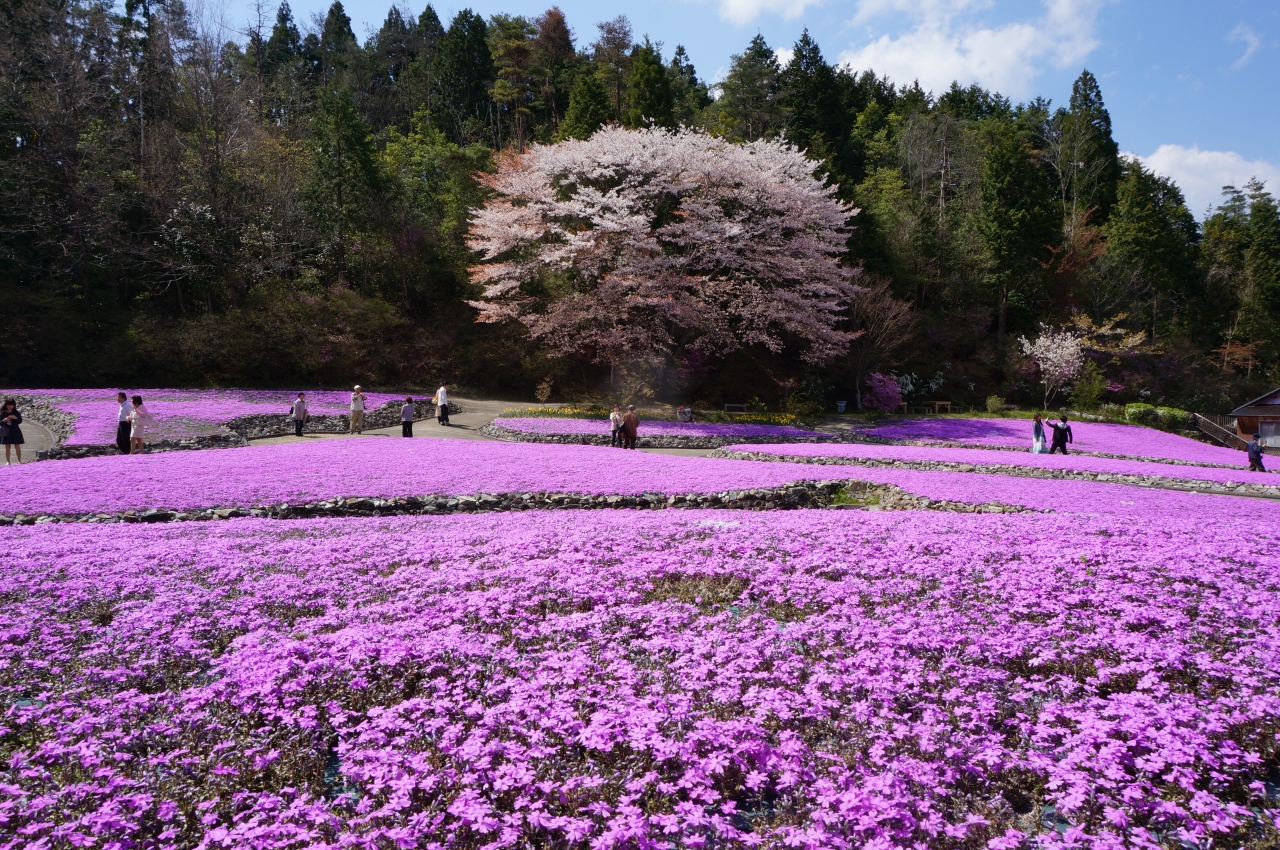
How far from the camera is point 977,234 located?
51.6 meters

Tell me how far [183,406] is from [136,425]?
31.5 ft

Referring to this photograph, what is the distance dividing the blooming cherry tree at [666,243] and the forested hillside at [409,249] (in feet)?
13.3

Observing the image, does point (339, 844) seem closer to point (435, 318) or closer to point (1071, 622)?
point (1071, 622)

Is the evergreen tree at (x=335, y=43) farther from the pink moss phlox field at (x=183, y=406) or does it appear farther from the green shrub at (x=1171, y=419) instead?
the green shrub at (x=1171, y=419)

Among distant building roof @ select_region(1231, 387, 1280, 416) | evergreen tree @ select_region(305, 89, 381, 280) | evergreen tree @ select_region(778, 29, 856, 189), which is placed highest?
evergreen tree @ select_region(778, 29, 856, 189)

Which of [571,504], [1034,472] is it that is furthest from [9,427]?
[1034,472]

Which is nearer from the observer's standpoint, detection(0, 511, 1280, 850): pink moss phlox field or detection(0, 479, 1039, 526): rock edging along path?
detection(0, 511, 1280, 850): pink moss phlox field

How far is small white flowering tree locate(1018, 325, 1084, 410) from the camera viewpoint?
43.6 m

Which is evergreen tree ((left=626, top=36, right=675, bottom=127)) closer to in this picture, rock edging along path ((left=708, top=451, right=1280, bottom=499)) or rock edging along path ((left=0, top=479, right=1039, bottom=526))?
rock edging along path ((left=708, top=451, right=1280, bottom=499))

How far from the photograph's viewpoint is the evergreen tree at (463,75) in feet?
228

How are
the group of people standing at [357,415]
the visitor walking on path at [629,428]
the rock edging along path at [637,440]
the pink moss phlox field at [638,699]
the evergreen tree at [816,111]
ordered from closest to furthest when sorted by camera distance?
1. the pink moss phlox field at [638,699]
2. the visitor walking on path at [629,428]
3. the group of people standing at [357,415]
4. the rock edging along path at [637,440]
5. the evergreen tree at [816,111]

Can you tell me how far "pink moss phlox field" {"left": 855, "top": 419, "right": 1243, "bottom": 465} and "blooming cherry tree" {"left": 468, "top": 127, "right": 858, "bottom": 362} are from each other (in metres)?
6.46

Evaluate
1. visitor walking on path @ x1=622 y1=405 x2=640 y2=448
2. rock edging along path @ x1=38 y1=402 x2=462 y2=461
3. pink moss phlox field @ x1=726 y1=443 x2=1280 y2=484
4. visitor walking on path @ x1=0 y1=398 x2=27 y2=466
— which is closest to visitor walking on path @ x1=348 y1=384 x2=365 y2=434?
rock edging along path @ x1=38 y1=402 x2=462 y2=461

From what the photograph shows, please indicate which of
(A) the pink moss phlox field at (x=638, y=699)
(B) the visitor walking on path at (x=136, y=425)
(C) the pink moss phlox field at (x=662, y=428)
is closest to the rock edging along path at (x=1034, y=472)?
(C) the pink moss phlox field at (x=662, y=428)
